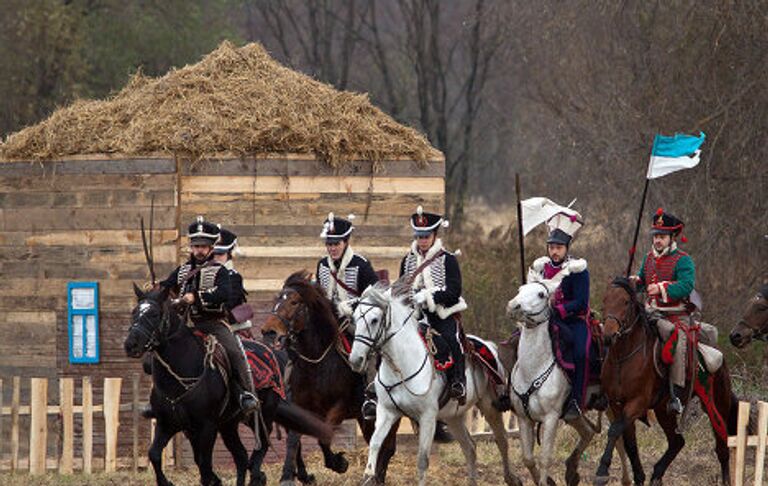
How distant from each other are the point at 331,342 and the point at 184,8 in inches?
824

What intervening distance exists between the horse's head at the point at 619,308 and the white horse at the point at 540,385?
54cm

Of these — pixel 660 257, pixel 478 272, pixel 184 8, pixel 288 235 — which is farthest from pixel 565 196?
pixel 660 257

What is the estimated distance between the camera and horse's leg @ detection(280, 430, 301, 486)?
15.0 meters

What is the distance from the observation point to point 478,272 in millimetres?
26984

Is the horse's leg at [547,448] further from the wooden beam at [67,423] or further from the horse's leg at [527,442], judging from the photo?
the wooden beam at [67,423]

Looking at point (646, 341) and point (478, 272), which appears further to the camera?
point (478, 272)

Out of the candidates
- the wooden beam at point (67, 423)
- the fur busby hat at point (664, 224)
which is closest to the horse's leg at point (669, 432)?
the fur busby hat at point (664, 224)

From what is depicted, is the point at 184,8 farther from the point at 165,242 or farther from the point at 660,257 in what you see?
the point at 660,257

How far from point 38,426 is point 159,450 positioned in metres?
4.44

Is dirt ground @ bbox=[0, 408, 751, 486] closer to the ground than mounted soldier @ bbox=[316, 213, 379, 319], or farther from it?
closer to the ground

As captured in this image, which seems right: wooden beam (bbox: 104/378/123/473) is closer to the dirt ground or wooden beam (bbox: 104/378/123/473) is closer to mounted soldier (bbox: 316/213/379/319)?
the dirt ground

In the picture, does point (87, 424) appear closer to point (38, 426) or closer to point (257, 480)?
point (38, 426)

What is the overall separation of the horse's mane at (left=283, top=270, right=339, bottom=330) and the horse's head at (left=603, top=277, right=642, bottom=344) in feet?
8.77

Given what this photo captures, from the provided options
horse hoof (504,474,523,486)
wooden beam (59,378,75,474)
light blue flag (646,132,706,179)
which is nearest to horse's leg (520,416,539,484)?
horse hoof (504,474,523,486)
